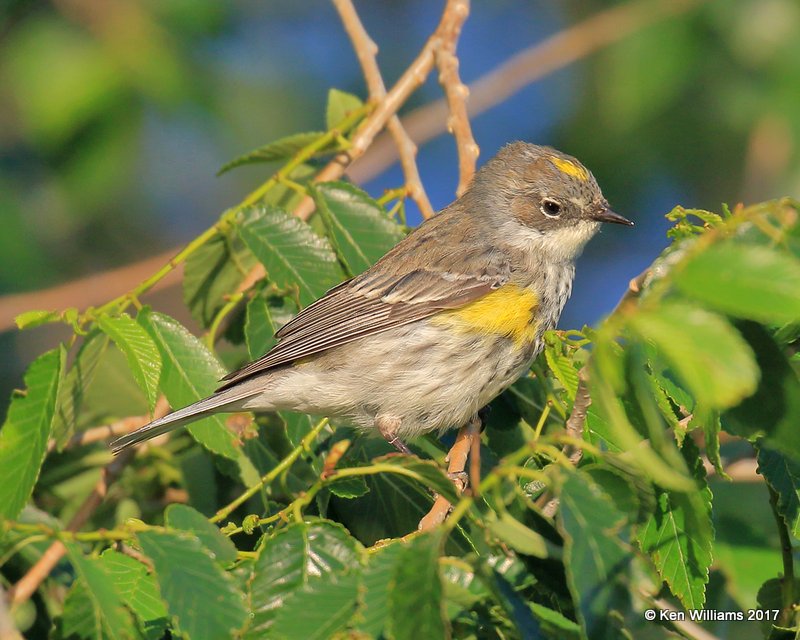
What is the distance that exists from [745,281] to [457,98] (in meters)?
2.96

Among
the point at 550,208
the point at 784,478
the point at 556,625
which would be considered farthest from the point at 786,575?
the point at 550,208

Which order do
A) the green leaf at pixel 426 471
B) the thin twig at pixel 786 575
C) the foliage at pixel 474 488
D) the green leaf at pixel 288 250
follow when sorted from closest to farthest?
→ the foliage at pixel 474 488, the green leaf at pixel 426 471, the thin twig at pixel 786 575, the green leaf at pixel 288 250

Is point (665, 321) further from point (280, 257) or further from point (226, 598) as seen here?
point (280, 257)

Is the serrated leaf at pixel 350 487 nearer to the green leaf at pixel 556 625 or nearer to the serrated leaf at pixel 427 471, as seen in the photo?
the serrated leaf at pixel 427 471

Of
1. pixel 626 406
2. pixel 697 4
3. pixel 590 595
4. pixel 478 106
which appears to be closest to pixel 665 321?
pixel 590 595

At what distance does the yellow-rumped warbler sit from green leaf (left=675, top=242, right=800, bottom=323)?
6.78 ft

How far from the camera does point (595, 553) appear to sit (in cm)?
191

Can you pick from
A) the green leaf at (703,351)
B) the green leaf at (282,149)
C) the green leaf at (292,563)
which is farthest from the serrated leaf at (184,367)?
the green leaf at (703,351)

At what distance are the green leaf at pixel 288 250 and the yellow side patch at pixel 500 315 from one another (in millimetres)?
581

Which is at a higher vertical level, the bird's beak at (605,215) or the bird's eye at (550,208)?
the bird's eye at (550,208)

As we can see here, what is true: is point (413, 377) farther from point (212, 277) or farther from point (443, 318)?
point (212, 277)

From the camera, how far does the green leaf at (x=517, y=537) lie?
7.07ft

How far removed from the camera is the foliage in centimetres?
176

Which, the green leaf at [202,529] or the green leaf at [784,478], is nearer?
the green leaf at [202,529]
